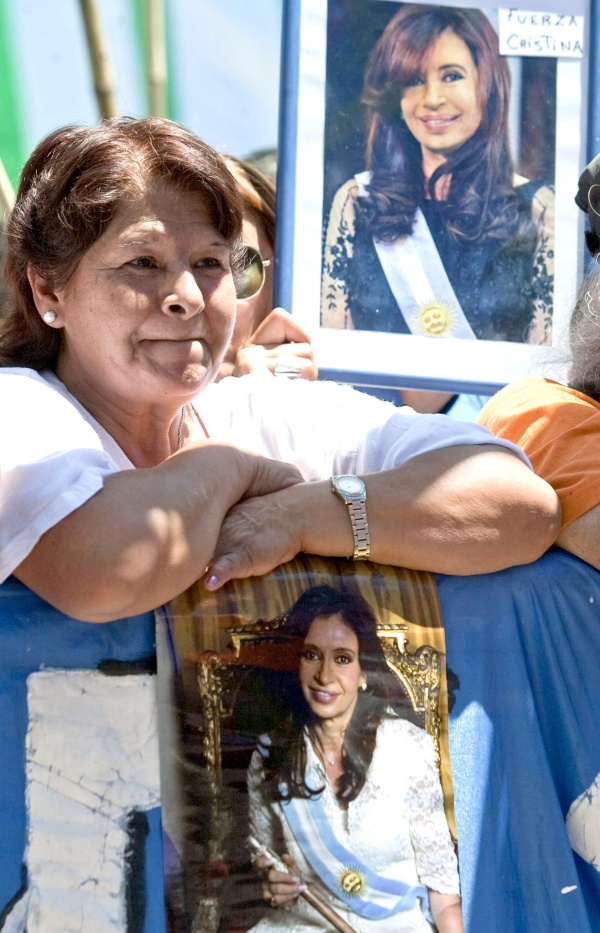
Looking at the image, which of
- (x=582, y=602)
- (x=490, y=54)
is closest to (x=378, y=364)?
(x=490, y=54)

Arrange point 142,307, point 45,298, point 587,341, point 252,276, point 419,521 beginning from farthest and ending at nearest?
point 252,276 < point 587,341 < point 45,298 < point 142,307 < point 419,521

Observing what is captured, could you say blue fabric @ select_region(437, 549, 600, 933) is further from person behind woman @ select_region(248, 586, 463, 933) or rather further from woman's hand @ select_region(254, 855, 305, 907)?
woman's hand @ select_region(254, 855, 305, 907)

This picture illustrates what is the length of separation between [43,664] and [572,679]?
0.79 m

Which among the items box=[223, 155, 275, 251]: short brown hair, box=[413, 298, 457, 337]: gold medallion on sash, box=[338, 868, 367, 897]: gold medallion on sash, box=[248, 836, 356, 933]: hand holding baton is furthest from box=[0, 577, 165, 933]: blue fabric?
box=[223, 155, 275, 251]: short brown hair

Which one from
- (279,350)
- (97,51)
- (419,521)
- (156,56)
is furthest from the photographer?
(156,56)

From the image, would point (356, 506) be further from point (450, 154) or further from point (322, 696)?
point (450, 154)

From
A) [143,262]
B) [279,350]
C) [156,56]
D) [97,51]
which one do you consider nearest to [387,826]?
[143,262]

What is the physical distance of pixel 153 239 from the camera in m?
1.87

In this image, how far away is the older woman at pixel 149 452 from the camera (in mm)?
1456

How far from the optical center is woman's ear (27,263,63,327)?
6.38 feet

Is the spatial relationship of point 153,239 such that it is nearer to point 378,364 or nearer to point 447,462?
point 447,462

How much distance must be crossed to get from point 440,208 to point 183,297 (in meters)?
1.09

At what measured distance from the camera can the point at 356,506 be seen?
1655mm

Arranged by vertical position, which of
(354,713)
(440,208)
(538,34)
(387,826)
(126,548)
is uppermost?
(538,34)
